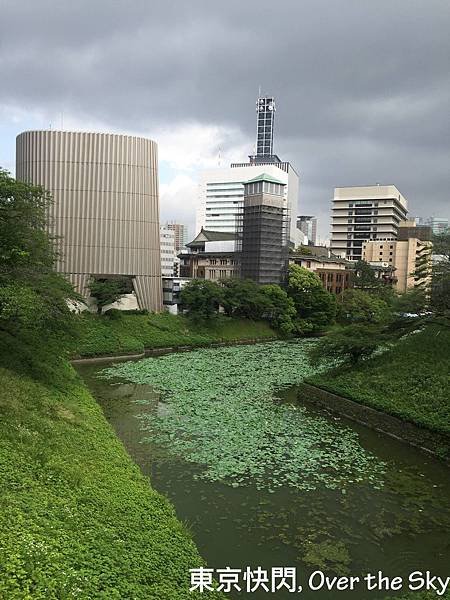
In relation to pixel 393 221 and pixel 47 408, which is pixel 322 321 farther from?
pixel 393 221

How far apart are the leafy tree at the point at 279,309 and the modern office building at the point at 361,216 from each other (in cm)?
5939

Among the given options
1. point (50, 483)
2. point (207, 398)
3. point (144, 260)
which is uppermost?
point (144, 260)

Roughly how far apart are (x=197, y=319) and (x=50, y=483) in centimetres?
3249

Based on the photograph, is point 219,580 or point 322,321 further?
point 322,321

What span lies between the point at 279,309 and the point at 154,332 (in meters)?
13.8

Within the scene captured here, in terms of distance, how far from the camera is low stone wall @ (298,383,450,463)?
631 inches

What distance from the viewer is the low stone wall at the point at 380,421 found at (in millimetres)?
16036

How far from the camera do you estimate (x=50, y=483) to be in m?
10.2

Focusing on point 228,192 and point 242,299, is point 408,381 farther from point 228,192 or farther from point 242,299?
point 228,192

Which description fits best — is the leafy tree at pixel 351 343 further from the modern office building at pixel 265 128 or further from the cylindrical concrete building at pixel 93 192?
the modern office building at pixel 265 128

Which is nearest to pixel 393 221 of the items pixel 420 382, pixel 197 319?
pixel 197 319

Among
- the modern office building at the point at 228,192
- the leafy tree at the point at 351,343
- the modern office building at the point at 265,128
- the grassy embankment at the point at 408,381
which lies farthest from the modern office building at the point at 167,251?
the modern office building at the point at 265,128

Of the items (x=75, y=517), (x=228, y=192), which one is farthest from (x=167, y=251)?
(x=75, y=517)

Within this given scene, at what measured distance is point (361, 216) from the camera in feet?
343
